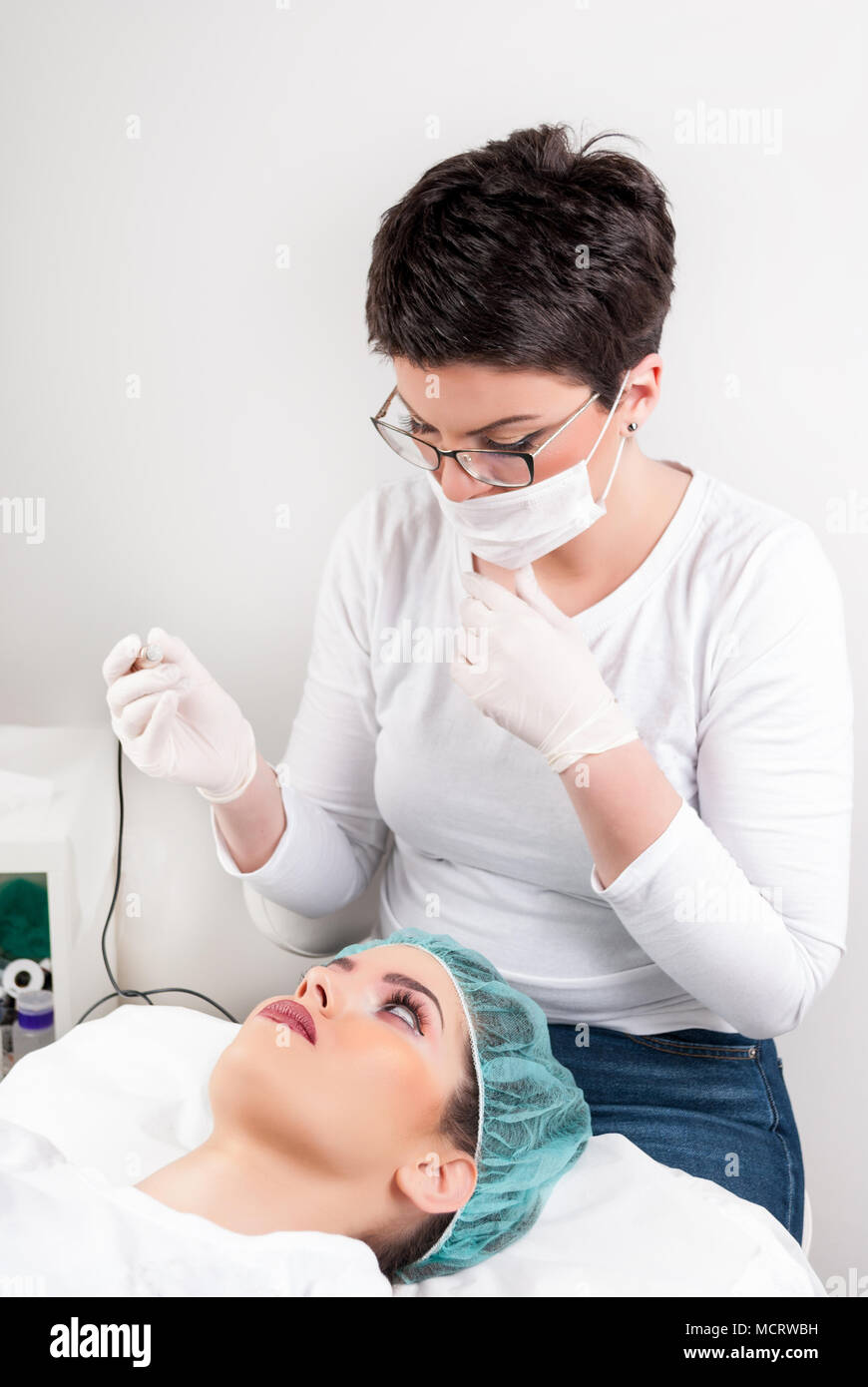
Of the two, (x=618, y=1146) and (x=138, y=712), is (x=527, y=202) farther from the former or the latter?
(x=618, y=1146)

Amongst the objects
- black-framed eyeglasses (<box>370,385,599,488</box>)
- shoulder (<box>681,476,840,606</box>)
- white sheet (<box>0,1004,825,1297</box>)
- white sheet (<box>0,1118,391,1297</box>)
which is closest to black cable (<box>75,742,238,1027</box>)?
white sheet (<box>0,1004,825,1297</box>)

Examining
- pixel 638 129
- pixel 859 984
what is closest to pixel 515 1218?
pixel 859 984

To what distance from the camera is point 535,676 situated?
3.87ft

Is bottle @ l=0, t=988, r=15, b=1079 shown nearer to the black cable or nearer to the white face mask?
the black cable

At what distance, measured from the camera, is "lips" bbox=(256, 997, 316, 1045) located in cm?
116

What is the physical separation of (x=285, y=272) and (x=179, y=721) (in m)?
0.69

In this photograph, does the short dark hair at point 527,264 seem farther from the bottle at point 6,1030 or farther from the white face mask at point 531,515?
the bottle at point 6,1030

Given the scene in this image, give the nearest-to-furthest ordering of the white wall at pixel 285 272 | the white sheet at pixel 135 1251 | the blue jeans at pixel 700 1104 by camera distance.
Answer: the white sheet at pixel 135 1251
the blue jeans at pixel 700 1104
the white wall at pixel 285 272

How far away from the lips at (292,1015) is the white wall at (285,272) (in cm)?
68

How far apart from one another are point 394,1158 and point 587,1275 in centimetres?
21

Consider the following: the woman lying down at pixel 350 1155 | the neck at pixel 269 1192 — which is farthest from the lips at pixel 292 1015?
the neck at pixel 269 1192

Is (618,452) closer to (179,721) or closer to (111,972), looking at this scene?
(179,721)

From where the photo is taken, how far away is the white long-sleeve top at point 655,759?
124 centimetres

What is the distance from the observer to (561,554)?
1372 millimetres
